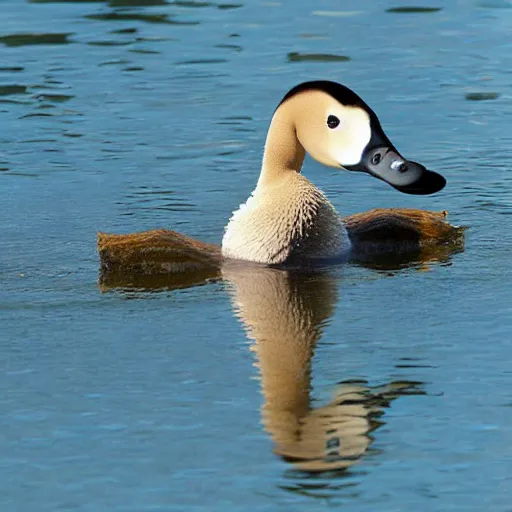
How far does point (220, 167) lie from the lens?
35.5 feet

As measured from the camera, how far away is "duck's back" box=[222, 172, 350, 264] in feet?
28.6

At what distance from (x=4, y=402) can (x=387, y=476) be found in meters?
1.66

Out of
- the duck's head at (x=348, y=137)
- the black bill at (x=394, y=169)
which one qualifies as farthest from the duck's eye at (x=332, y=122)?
the black bill at (x=394, y=169)

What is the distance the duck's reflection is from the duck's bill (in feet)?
1.96

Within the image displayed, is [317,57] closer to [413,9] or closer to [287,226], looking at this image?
[413,9]

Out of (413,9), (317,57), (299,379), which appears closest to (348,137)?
(299,379)

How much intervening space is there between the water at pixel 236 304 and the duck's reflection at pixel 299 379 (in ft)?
0.05

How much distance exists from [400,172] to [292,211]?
68 centimetres

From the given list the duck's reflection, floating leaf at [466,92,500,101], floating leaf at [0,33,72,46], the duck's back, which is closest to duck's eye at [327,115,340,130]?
the duck's back

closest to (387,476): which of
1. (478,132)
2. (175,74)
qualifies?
(478,132)

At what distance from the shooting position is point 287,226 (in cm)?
873

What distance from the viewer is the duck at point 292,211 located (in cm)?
845

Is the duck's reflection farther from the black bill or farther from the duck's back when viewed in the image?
the black bill

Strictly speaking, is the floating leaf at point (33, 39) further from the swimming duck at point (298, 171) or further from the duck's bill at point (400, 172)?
the duck's bill at point (400, 172)
